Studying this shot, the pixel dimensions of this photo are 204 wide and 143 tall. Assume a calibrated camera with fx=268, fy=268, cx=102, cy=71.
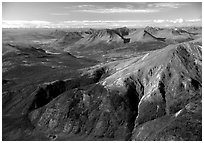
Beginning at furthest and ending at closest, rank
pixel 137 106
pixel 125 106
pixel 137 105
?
pixel 137 105 < pixel 137 106 < pixel 125 106

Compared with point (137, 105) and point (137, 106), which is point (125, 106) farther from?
point (137, 105)

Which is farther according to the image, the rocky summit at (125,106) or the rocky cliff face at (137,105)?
the rocky summit at (125,106)

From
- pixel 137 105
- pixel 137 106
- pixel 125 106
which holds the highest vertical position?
pixel 125 106

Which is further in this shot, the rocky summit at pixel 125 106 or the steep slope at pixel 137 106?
the rocky summit at pixel 125 106

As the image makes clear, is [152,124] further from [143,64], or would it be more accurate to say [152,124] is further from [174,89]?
[143,64]

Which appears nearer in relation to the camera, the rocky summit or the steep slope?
the steep slope

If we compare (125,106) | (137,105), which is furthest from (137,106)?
(125,106)
